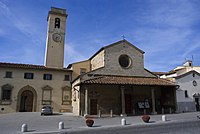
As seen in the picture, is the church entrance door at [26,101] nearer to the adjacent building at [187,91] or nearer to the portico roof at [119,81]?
the portico roof at [119,81]

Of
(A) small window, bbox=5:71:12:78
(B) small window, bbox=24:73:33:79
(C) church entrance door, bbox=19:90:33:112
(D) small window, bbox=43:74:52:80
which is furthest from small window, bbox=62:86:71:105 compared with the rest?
(A) small window, bbox=5:71:12:78

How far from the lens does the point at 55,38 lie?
31812 mm

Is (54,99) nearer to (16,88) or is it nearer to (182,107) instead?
(16,88)

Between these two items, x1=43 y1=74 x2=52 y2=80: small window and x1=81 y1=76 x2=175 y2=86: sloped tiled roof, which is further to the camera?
x1=43 y1=74 x2=52 y2=80: small window

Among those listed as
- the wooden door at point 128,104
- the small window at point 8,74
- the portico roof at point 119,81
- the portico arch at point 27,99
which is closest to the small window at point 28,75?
the portico arch at point 27,99

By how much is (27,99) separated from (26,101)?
348 millimetres

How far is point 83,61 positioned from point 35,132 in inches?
771

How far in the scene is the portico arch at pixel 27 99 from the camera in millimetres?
25281

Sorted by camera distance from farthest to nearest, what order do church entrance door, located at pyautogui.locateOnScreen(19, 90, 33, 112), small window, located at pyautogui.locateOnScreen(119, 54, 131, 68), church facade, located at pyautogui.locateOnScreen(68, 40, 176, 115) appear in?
small window, located at pyautogui.locateOnScreen(119, 54, 131, 68) → church entrance door, located at pyautogui.locateOnScreen(19, 90, 33, 112) → church facade, located at pyautogui.locateOnScreen(68, 40, 176, 115)

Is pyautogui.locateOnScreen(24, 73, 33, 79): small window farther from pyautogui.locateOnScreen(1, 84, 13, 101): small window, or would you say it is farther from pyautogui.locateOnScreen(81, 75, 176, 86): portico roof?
pyautogui.locateOnScreen(81, 75, 176, 86): portico roof

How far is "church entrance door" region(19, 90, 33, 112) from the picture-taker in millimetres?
25558

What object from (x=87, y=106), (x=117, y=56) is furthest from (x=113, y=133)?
(x=117, y=56)

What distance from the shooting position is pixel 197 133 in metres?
10.3

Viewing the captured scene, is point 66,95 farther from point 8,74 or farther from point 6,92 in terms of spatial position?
point 8,74
